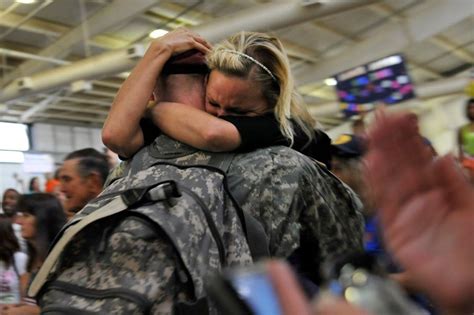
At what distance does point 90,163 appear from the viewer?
2.47 metres

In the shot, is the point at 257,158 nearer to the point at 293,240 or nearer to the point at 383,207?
the point at 293,240

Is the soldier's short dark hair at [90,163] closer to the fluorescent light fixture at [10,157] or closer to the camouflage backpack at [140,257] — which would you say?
the camouflage backpack at [140,257]

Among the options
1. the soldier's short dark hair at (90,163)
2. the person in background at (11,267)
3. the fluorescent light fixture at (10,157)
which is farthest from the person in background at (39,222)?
the fluorescent light fixture at (10,157)

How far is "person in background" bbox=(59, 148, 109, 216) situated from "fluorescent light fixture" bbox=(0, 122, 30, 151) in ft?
38.2

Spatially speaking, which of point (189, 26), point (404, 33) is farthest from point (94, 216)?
point (404, 33)

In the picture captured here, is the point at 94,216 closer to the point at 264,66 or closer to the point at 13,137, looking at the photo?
the point at 264,66

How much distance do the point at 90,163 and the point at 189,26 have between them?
7059mm

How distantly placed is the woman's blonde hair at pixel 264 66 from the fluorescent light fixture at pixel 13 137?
13.0 m

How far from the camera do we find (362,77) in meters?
3.27

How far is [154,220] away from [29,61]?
34.3 feet

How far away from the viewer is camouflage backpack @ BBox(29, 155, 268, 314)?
3.08 feet

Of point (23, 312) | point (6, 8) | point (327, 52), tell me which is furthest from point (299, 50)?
point (23, 312)

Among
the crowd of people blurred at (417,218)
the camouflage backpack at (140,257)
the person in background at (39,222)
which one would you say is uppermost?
the crowd of people blurred at (417,218)

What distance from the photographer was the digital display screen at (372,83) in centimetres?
301
